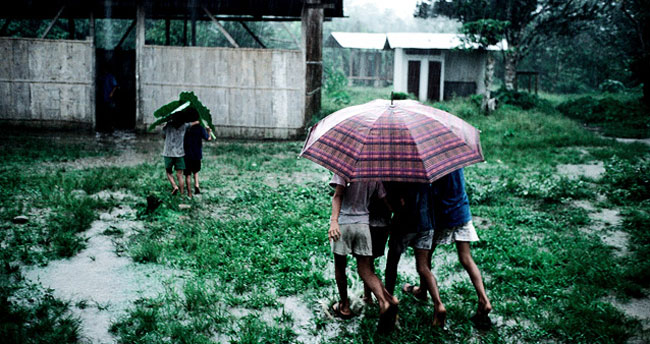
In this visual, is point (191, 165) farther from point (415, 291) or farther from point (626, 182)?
point (626, 182)

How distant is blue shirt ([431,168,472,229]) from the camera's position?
3.73 metres

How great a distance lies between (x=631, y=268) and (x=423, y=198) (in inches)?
104

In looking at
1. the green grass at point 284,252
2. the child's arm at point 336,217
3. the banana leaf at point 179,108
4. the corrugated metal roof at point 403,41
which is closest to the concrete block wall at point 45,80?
the green grass at point 284,252

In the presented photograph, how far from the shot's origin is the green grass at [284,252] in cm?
382

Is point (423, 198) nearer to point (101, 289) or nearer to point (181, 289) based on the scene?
point (181, 289)

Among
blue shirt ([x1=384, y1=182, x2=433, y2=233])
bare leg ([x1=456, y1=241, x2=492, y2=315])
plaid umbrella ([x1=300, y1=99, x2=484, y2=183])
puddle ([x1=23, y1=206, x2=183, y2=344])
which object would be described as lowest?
puddle ([x1=23, y1=206, x2=183, y2=344])

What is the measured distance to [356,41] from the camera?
26656 mm

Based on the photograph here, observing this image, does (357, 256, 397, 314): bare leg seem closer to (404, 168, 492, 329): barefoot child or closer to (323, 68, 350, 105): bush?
(404, 168, 492, 329): barefoot child

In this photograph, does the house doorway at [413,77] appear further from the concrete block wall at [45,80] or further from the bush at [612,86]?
the concrete block wall at [45,80]

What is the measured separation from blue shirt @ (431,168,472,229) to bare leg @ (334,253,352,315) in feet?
2.48

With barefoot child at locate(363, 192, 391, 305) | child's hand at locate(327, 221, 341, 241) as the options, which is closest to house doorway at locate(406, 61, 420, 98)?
barefoot child at locate(363, 192, 391, 305)

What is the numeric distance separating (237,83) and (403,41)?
12.3 meters

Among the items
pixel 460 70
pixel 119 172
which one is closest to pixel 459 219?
pixel 119 172

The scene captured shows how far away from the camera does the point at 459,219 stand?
3.76 m
